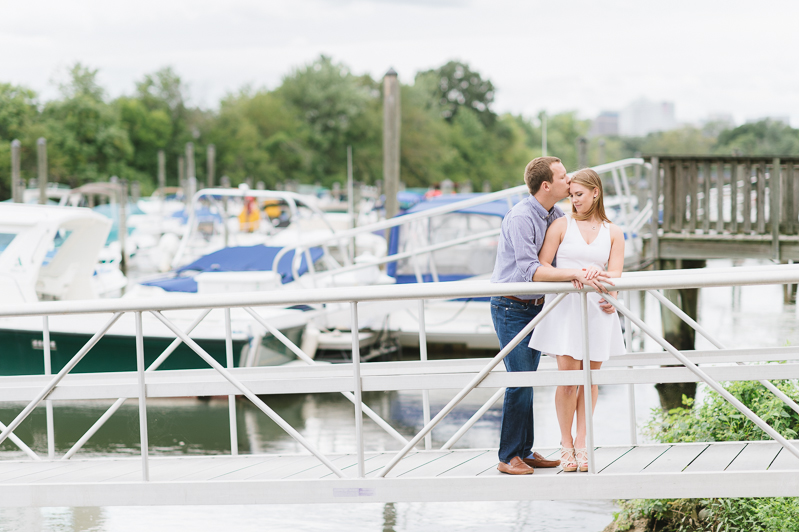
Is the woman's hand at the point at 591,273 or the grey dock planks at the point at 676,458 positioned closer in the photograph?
the woman's hand at the point at 591,273

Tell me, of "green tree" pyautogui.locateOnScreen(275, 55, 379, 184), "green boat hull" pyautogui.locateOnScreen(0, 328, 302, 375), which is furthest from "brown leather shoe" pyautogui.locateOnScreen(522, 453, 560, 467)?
"green tree" pyautogui.locateOnScreen(275, 55, 379, 184)

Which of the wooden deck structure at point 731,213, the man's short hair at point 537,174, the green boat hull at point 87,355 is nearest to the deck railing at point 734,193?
the wooden deck structure at point 731,213

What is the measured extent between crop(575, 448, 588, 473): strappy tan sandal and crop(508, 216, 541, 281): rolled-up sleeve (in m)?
0.88

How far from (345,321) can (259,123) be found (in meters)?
69.9

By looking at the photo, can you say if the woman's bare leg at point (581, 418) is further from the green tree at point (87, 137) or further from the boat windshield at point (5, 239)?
the green tree at point (87, 137)

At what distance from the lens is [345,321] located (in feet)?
37.6

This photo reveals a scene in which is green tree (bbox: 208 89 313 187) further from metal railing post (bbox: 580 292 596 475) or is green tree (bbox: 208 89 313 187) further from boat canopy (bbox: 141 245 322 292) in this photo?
metal railing post (bbox: 580 292 596 475)

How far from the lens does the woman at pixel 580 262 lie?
3791 millimetres

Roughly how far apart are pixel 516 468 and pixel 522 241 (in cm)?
105

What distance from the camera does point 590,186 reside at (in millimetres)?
3814

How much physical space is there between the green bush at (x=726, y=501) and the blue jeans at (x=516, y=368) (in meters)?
1.54

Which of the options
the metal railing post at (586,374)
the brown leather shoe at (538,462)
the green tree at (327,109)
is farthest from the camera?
the green tree at (327,109)

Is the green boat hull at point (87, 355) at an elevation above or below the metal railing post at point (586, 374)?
below

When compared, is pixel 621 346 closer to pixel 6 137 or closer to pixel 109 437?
pixel 109 437
